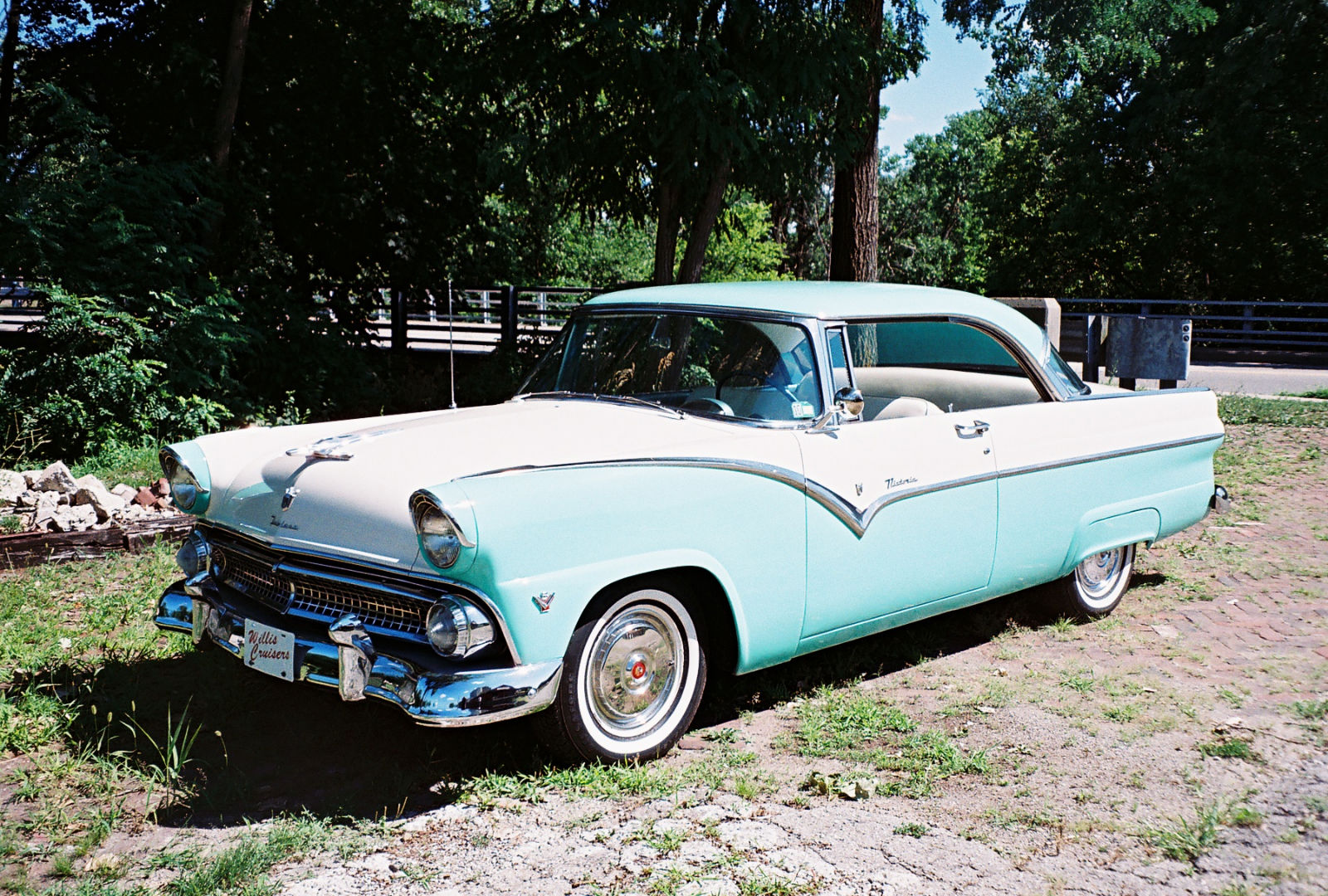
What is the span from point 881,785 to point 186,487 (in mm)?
A: 2716

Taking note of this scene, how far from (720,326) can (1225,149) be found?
24.5 meters

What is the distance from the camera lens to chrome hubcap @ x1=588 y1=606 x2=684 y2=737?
12.5 feet

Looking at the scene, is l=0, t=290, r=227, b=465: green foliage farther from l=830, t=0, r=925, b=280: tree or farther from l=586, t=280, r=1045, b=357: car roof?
l=830, t=0, r=925, b=280: tree

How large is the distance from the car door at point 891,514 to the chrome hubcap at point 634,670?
22.4 inches

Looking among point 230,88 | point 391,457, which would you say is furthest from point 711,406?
point 230,88

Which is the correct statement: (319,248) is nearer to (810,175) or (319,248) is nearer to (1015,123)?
(810,175)

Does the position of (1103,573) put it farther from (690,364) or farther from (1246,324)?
(1246,324)

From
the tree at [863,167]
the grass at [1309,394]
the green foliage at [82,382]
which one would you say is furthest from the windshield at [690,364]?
the grass at [1309,394]

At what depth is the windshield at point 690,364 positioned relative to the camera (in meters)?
4.43

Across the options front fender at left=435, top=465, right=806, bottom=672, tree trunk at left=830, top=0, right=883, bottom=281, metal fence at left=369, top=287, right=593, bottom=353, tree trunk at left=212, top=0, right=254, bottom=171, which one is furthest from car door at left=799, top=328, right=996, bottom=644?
metal fence at left=369, top=287, right=593, bottom=353

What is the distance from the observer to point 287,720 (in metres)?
4.41

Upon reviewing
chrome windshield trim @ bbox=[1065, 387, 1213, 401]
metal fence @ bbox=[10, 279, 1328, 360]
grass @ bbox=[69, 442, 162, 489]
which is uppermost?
metal fence @ bbox=[10, 279, 1328, 360]

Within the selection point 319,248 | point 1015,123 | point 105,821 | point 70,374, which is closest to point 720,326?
point 105,821

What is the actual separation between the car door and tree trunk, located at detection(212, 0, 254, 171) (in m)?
9.81
